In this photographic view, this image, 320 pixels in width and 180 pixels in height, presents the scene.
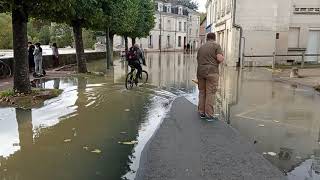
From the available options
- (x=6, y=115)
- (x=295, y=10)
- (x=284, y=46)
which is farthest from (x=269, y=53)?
(x=6, y=115)

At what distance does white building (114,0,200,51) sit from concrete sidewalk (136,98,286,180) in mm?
69402

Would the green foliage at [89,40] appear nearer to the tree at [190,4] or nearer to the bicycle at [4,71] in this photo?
the bicycle at [4,71]

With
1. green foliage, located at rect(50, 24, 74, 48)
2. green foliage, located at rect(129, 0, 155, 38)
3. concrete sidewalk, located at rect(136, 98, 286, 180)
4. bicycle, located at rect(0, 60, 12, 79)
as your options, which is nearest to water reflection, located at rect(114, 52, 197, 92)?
bicycle, located at rect(0, 60, 12, 79)

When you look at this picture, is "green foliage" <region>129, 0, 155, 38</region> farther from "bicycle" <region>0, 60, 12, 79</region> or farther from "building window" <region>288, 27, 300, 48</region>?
"bicycle" <region>0, 60, 12, 79</region>

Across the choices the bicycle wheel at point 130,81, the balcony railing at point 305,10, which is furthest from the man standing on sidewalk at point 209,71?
the balcony railing at point 305,10

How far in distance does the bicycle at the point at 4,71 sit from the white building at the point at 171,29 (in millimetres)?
58385

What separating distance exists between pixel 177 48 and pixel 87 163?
8451 cm

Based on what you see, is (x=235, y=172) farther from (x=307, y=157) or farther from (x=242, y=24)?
(x=242, y=24)

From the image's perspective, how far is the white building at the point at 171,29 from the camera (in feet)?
270

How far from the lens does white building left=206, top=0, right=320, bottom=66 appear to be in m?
28.9

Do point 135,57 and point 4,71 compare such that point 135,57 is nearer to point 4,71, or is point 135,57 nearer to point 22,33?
point 22,33

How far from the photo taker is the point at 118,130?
8.41 metres

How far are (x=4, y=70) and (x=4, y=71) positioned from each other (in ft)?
0.15

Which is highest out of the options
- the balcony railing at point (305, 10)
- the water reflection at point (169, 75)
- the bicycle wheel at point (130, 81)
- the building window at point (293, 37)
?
the balcony railing at point (305, 10)
